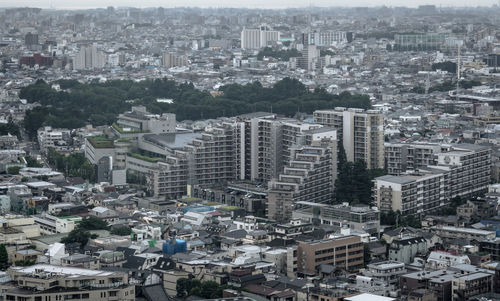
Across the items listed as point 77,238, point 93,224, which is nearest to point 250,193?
point 93,224

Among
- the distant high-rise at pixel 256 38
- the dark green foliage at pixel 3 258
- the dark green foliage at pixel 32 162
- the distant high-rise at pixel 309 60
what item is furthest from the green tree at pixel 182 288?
the distant high-rise at pixel 256 38

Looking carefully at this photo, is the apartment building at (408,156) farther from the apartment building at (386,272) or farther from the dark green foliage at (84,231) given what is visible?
the apartment building at (386,272)

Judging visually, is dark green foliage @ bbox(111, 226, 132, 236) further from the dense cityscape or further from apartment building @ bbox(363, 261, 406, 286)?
apartment building @ bbox(363, 261, 406, 286)

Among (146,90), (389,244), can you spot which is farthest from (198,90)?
(389,244)

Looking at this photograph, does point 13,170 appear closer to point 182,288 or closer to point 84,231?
point 84,231

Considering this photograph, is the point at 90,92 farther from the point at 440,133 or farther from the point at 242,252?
the point at 242,252
